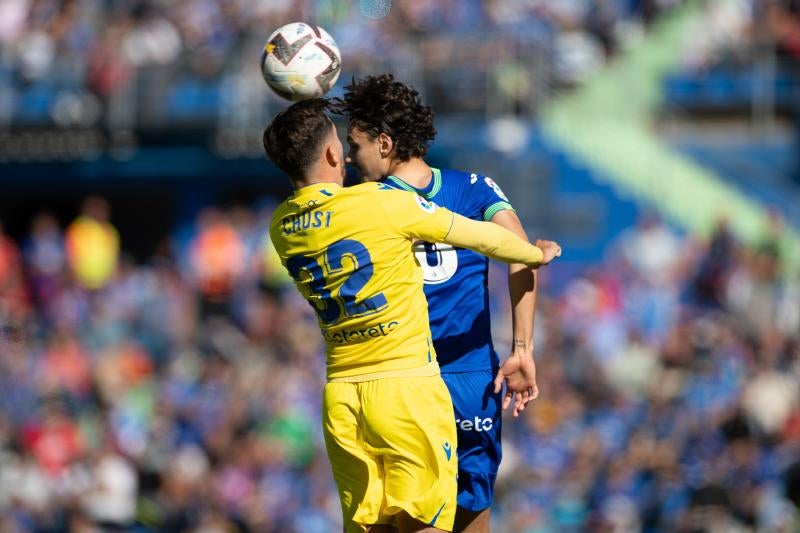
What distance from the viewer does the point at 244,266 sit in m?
15.3

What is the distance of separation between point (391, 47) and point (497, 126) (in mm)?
1567

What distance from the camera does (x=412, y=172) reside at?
555 centimetres

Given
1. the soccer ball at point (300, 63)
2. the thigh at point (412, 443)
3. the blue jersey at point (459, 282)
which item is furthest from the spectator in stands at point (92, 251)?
the thigh at point (412, 443)

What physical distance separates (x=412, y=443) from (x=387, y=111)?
52.0 inches

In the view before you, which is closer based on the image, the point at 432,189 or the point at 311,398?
the point at 432,189

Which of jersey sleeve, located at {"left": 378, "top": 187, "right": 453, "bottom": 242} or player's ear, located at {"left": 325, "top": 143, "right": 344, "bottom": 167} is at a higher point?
player's ear, located at {"left": 325, "top": 143, "right": 344, "bottom": 167}

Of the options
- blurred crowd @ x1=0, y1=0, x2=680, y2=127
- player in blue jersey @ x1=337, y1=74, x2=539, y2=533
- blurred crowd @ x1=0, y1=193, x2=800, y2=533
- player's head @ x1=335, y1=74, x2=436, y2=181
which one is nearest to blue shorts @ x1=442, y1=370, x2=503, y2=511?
player in blue jersey @ x1=337, y1=74, x2=539, y2=533

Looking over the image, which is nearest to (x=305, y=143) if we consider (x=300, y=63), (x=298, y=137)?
(x=298, y=137)

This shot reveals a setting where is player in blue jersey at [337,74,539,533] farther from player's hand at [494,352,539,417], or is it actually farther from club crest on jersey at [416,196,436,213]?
club crest on jersey at [416,196,436,213]

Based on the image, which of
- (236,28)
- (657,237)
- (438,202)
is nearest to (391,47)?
(236,28)

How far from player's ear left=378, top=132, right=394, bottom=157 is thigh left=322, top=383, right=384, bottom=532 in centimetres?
95

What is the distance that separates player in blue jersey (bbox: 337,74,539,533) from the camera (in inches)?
213

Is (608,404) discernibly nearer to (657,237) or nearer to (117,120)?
(657,237)

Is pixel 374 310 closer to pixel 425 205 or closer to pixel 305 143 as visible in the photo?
pixel 425 205
